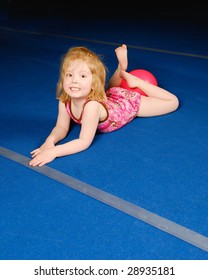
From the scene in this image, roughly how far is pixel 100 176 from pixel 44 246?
49 cm

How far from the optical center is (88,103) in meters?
1.83

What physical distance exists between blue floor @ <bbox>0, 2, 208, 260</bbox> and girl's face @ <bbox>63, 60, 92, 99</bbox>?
1.01 ft

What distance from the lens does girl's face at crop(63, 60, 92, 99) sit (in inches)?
70.8

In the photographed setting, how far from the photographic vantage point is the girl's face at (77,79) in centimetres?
180

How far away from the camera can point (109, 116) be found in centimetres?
199

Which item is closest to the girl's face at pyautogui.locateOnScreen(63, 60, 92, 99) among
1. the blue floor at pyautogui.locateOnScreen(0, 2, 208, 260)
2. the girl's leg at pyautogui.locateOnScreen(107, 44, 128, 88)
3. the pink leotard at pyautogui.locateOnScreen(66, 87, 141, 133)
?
the pink leotard at pyautogui.locateOnScreen(66, 87, 141, 133)

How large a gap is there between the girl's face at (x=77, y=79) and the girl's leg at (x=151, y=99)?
0.47m

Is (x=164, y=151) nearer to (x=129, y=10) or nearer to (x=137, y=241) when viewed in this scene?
(x=137, y=241)

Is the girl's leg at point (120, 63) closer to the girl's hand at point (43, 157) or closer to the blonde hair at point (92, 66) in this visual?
the blonde hair at point (92, 66)

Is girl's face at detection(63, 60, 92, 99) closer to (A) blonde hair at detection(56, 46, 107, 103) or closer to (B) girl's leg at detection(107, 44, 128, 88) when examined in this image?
(A) blonde hair at detection(56, 46, 107, 103)

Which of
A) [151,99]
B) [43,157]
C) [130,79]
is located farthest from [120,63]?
[43,157]

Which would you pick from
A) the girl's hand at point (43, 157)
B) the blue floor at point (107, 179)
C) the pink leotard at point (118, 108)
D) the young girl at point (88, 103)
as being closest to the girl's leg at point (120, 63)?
the young girl at point (88, 103)

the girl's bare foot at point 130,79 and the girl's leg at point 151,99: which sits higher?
the girl's bare foot at point 130,79
